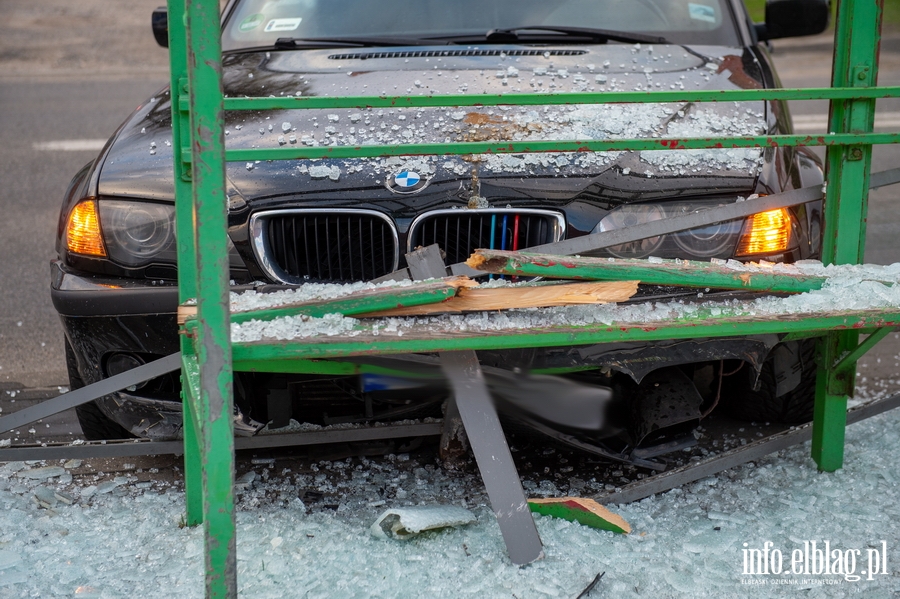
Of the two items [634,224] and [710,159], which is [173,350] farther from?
[710,159]

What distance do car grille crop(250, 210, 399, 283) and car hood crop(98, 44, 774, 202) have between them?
0.08 metres

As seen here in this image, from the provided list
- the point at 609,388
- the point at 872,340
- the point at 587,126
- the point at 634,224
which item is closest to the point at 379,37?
the point at 587,126

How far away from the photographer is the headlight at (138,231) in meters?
2.54

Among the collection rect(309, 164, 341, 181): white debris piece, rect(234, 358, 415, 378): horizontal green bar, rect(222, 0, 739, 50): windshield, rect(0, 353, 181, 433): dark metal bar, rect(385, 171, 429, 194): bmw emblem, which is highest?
rect(222, 0, 739, 50): windshield

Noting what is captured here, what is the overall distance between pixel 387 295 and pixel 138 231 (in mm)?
940

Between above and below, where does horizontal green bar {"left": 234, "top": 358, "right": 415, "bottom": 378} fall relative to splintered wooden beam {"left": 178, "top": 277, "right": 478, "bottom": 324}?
below

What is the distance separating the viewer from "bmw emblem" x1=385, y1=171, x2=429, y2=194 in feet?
8.08

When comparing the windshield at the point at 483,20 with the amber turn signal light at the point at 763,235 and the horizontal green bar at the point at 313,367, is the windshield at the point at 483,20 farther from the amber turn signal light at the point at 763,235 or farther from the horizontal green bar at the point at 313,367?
the horizontal green bar at the point at 313,367

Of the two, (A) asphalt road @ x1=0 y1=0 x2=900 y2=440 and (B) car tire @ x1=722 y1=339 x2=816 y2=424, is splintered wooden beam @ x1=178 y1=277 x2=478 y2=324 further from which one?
(A) asphalt road @ x1=0 y1=0 x2=900 y2=440

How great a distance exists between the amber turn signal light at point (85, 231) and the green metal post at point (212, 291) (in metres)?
0.91

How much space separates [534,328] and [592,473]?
97 cm

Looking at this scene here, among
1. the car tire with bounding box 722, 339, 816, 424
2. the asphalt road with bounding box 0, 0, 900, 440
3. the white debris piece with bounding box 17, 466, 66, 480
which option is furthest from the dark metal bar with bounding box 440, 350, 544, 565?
the asphalt road with bounding box 0, 0, 900, 440

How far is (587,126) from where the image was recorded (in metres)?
2.60

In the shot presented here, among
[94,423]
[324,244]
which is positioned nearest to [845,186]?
[324,244]
